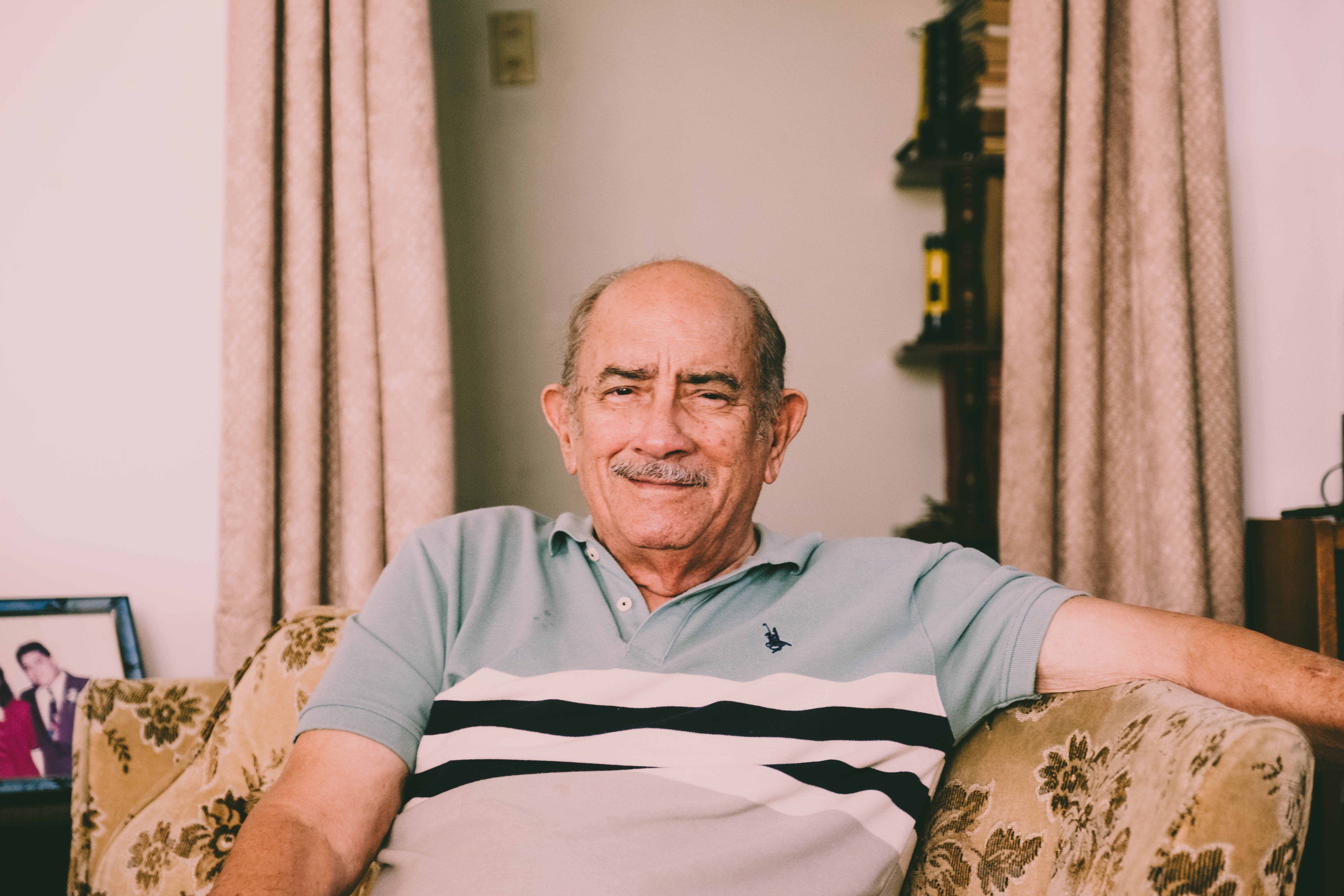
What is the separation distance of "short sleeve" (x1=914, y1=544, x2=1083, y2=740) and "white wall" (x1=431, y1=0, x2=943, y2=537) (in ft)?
4.48

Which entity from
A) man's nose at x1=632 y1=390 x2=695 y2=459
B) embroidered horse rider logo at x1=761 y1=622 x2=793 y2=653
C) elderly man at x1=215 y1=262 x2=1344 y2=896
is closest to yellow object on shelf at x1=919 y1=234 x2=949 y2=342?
elderly man at x1=215 y1=262 x2=1344 y2=896

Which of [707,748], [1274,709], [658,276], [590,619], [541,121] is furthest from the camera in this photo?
[541,121]

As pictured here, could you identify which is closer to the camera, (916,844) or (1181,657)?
(1181,657)

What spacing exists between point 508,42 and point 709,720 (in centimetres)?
203

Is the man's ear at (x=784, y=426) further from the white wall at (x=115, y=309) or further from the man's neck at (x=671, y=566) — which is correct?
the white wall at (x=115, y=309)

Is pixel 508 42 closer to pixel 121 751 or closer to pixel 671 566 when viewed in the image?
→ pixel 671 566

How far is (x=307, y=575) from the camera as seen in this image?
1.60 m

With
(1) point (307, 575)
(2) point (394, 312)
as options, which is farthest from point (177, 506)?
(2) point (394, 312)

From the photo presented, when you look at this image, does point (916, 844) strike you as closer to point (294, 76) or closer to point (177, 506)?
point (177, 506)

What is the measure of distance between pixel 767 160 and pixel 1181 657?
6.29 feet

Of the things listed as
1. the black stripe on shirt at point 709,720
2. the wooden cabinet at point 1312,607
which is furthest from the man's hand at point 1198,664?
the wooden cabinet at point 1312,607

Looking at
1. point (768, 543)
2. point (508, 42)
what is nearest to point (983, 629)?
point (768, 543)

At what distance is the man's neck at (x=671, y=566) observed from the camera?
1185 mm

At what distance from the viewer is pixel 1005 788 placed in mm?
970
